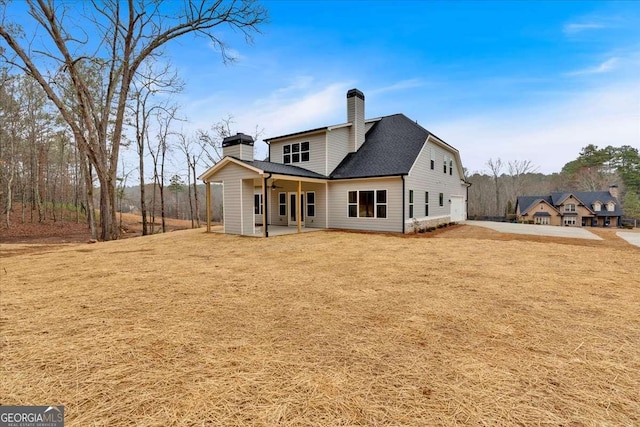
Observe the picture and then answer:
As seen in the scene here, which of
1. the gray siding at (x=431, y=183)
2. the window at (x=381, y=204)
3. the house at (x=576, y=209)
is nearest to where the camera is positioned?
the window at (x=381, y=204)

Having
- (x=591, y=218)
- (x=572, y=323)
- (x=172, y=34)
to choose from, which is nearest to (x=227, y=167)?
(x=172, y=34)

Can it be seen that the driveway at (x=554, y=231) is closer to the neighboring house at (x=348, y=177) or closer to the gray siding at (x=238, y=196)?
the neighboring house at (x=348, y=177)

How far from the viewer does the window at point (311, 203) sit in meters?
15.3

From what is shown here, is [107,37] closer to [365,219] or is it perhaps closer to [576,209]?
[365,219]

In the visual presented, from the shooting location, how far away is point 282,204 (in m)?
16.5

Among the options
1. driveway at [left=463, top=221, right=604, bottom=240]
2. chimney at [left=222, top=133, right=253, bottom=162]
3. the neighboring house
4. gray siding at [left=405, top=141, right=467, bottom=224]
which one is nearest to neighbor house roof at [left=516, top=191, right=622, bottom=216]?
gray siding at [left=405, top=141, right=467, bottom=224]

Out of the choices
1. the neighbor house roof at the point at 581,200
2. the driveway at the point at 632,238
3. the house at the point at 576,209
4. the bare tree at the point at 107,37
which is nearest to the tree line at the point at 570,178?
the neighbor house roof at the point at 581,200

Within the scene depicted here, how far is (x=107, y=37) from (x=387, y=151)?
48.2ft

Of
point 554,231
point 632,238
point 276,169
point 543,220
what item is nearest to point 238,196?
point 276,169

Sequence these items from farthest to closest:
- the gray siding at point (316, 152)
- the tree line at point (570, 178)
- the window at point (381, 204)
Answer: the tree line at point (570, 178) → the gray siding at point (316, 152) → the window at point (381, 204)

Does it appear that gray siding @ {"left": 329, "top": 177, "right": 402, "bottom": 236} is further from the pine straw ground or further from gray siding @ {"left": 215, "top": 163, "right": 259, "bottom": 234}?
the pine straw ground

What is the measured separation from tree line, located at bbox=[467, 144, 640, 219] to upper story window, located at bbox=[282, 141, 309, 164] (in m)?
31.5

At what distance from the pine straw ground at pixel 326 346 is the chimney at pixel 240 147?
782cm

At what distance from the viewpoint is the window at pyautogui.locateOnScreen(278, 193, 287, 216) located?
16297 millimetres
